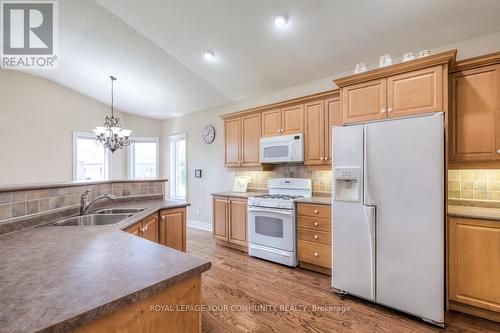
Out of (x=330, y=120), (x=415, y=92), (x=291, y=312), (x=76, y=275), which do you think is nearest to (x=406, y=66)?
(x=415, y=92)

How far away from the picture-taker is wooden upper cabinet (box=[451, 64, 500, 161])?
2.17 metres

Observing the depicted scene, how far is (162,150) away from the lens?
644 centimetres

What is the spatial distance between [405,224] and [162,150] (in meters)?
5.76

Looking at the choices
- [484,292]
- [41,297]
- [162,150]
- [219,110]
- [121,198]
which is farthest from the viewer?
[162,150]

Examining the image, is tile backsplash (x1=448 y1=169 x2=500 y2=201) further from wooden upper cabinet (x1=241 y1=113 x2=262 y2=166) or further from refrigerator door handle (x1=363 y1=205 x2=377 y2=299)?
wooden upper cabinet (x1=241 y1=113 x2=262 y2=166)

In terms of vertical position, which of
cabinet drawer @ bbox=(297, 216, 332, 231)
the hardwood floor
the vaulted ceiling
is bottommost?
the hardwood floor

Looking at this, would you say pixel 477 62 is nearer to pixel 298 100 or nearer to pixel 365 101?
pixel 365 101

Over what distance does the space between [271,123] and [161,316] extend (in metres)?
3.17

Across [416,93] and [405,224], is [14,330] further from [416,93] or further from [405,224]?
[416,93]

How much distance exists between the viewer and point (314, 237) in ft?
9.73

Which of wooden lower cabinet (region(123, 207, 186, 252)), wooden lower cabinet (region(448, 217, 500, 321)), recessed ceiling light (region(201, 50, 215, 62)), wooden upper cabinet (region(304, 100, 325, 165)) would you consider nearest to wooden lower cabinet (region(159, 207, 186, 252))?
wooden lower cabinet (region(123, 207, 186, 252))

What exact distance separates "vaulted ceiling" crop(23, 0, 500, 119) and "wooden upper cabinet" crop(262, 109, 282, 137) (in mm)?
531

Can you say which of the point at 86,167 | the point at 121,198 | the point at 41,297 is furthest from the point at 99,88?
the point at 41,297

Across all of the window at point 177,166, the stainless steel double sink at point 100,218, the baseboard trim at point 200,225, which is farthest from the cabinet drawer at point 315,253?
the window at point 177,166
